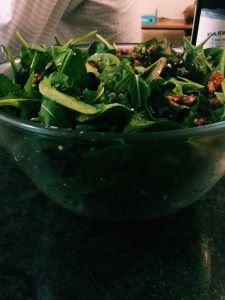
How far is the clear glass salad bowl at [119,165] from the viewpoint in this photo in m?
0.35

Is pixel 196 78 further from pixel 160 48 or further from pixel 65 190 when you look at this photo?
pixel 65 190

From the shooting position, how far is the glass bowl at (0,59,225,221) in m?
0.35

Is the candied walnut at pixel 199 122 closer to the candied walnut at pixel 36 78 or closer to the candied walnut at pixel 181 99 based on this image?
the candied walnut at pixel 181 99

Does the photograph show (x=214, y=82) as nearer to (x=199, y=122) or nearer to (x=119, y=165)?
(x=199, y=122)

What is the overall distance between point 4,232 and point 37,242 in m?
0.05

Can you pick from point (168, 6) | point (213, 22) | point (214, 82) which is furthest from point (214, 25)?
point (168, 6)

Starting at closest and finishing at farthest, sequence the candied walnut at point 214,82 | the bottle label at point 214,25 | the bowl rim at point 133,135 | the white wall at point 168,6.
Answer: the bowl rim at point 133,135
the candied walnut at point 214,82
the bottle label at point 214,25
the white wall at point 168,6

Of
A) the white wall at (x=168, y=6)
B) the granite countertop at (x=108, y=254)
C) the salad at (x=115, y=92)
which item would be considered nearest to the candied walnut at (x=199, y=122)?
the salad at (x=115, y=92)

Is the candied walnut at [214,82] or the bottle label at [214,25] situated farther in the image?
the bottle label at [214,25]

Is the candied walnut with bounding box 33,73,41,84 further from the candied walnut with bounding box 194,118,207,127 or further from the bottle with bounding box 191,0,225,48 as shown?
the bottle with bounding box 191,0,225,48

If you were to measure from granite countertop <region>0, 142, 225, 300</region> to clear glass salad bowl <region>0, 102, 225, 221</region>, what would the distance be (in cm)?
4

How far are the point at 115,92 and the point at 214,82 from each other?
14 centimetres

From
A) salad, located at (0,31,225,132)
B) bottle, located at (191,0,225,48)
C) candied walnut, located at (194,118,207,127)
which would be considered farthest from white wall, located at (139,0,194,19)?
candied walnut, located at (194,118,207,127)

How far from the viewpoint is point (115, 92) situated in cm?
44
